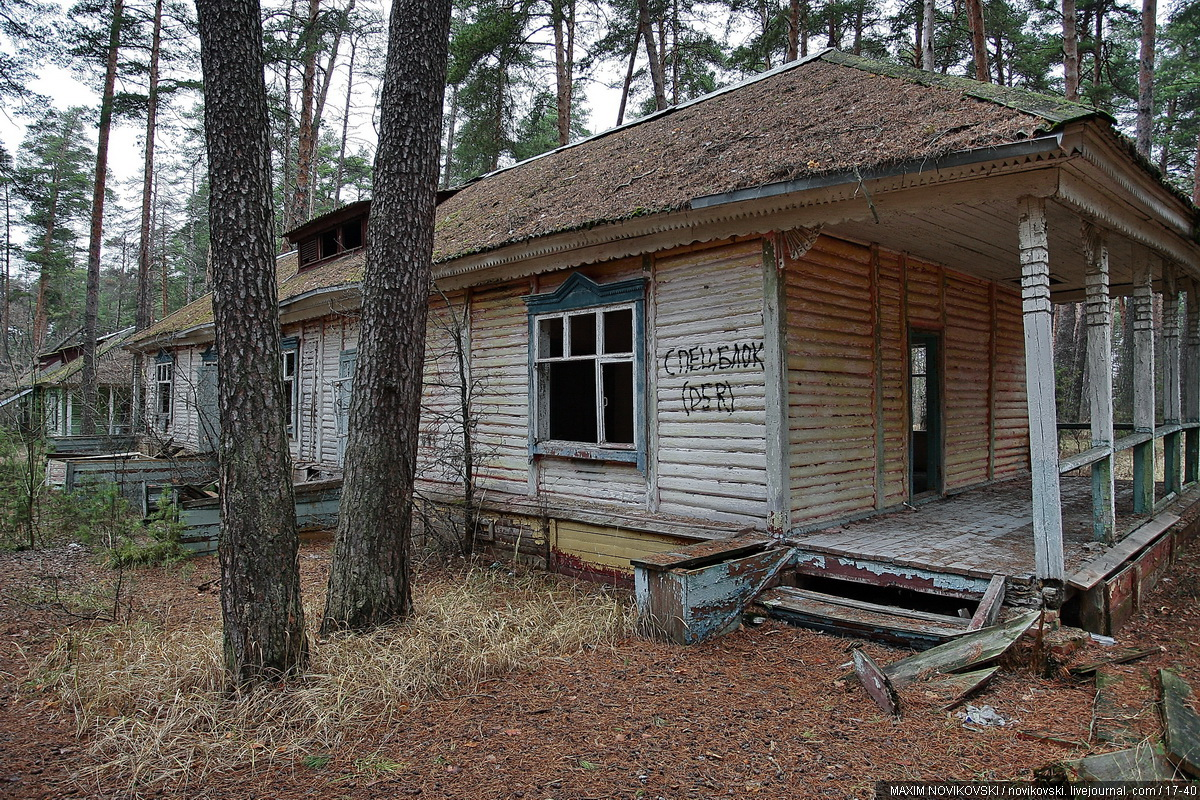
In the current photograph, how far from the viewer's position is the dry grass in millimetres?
3402

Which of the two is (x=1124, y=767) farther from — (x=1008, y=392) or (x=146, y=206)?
(x=146, y=206)

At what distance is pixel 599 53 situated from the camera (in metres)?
17.2

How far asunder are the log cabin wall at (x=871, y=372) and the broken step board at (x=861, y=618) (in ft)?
2.78

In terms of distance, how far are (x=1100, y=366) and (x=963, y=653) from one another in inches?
120

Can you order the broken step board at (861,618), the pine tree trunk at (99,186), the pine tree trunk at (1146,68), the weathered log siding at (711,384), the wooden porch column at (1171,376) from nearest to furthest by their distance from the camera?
the broken step board at (861,618) < the weathered log siding at (711,384) < the wooden porch column at (1171,376) < the pine tree trunk at (1146,68) < the pine tree trunk at (99,186)

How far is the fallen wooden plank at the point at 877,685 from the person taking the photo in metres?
3.58

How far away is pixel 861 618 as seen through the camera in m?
4.77

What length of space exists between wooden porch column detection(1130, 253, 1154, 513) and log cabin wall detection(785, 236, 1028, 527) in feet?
6.07

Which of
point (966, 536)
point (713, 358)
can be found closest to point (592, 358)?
point (713, 358)

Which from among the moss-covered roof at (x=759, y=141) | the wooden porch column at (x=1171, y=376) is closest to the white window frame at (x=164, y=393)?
the moss-covered roof at (x=759, y=141)

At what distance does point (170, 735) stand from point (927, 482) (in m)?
7.98

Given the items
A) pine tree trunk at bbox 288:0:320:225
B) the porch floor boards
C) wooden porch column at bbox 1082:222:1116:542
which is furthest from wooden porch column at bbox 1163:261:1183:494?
pine tree trunk at bbox 288:0:320:225

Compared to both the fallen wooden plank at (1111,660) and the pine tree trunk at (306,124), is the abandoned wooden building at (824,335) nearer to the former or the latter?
the fallen wooden plank at (1111,660)

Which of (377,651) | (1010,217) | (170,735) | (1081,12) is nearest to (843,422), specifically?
(1010,217)
